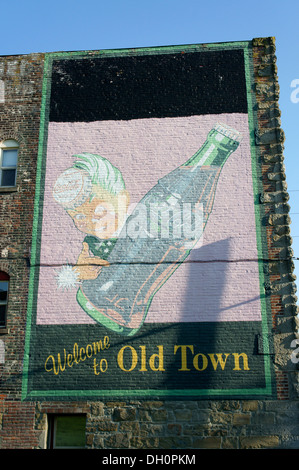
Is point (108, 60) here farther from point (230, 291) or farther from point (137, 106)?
point (230, 291)

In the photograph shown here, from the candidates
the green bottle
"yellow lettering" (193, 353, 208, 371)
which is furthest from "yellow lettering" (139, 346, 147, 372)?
"yellow lettering" (193, 353, 208, 371)

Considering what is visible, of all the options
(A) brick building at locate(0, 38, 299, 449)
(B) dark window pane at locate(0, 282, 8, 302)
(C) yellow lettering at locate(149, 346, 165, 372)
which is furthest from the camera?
(B) dark window pane at locate(0, 282, 8, 302)

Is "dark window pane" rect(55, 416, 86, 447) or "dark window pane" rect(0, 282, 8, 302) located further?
"dark window pane" rect(0, 282, 8, 302)

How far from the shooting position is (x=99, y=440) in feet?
36.9

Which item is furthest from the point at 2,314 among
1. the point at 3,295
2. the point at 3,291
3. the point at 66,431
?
the point at 66,431

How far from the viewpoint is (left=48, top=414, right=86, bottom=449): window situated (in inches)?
454

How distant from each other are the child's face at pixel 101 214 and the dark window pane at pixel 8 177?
73.0 inches

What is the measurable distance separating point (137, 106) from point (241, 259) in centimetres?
494

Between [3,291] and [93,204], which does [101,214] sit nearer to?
[93,204]

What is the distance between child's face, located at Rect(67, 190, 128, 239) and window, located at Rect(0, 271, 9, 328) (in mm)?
2189

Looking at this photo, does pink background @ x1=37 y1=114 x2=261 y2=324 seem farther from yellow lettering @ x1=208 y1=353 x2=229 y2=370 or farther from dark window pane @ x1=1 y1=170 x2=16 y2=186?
dark window pane @ x1=1 y1=170 x2=16 y2=186

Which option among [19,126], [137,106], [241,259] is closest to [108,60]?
[137,106]

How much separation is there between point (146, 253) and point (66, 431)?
176 inches

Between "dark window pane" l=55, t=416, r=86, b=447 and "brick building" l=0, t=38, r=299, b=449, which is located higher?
"brick building" l=0, t=38, r=299, b=449
